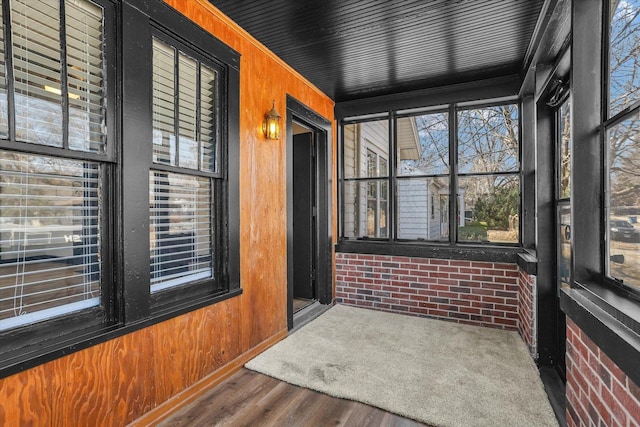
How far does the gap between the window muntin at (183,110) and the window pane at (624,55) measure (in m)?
2.35

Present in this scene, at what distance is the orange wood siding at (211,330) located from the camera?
1.55m

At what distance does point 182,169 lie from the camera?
226 cm

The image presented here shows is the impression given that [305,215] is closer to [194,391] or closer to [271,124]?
[271,124]

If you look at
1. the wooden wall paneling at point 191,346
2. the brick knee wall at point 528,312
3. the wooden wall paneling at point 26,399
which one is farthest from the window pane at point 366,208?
the wooden wall paneling at point 26,399

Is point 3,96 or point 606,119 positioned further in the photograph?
point 606,119

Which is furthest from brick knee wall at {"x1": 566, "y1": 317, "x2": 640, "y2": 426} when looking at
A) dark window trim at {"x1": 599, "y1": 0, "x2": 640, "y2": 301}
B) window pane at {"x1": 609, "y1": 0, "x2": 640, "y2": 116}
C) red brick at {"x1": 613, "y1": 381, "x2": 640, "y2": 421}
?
window pane at {"x1": 609, "y1": 0, "x2": 640, "y2": 116}

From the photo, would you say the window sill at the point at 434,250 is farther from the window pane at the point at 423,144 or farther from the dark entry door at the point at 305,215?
the window pane at the point at 423,144

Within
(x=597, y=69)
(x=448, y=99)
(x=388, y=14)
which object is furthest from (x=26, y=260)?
(x=448, y=99)

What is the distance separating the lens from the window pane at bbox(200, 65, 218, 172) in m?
2.46

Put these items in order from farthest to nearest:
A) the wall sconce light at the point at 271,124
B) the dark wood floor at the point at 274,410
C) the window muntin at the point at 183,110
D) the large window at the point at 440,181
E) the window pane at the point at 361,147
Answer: the window pane at the point at 361,147 < the large window at the point at 440,181 < the wall sconce light at the point at 271,124 < the window muntin at the point at 183,110 < the dark wood floor at the point at 274,410

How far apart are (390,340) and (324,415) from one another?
1306mm

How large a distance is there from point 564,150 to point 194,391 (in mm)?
3275

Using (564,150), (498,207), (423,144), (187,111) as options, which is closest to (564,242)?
(564,150)

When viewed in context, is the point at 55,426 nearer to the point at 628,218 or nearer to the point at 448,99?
the point at 628,218
